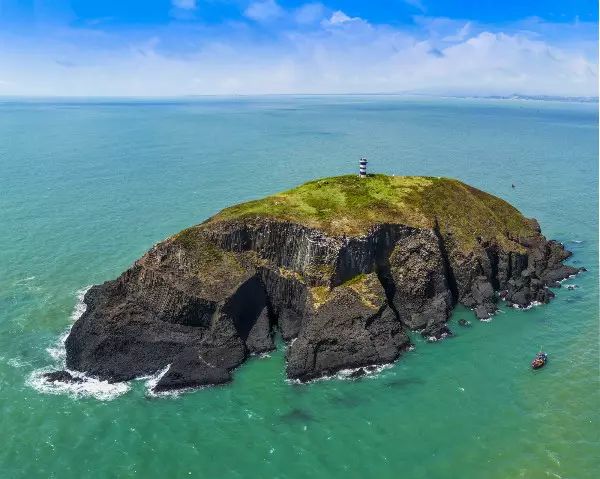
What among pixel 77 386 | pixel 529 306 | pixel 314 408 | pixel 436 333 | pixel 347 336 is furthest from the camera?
pixel 529 306

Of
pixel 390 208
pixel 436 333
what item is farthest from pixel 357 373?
pixel 390 208

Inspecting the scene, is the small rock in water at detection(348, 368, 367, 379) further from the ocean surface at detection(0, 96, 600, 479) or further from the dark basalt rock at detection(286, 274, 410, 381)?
the ocean surface at detection(0, 96, 600, 479)

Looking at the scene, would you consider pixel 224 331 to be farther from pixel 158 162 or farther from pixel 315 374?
pixel 158 162

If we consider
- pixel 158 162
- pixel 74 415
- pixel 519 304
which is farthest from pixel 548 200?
pixel 158 162

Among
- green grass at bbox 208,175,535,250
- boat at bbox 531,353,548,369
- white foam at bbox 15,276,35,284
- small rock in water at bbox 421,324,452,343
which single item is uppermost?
green grass at bbox 208,175,535,250

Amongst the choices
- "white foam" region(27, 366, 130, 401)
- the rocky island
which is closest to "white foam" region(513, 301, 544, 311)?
the rocky island

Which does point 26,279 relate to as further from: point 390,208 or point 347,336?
point 390,208

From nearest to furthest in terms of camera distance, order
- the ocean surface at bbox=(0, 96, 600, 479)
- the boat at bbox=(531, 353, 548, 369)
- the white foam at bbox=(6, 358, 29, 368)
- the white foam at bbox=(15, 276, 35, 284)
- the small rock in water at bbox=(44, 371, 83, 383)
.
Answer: the ocean surface at bbox=(0, 96, 600, 479) < the small rock in water at bbox=(44, 371, 83, 383) < the boat at bbox=(531, 353, 548, 369) < the white foam at bbox=(6, 358, 29, 368) < the white foam at bbox=(15, 276, 35, 284)
